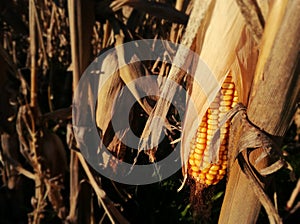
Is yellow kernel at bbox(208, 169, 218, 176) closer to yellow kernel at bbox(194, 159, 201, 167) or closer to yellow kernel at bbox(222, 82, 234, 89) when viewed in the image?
yellow kernel at bbox(194, 159, 201, 167)

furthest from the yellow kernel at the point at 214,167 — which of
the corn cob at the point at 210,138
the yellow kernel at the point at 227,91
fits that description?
the yellow kernel at the point at 227,91

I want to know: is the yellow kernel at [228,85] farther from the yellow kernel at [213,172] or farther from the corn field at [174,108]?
the yellow kernel at [213,172]

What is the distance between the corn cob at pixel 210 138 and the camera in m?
0.61

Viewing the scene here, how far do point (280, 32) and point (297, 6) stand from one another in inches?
1.3

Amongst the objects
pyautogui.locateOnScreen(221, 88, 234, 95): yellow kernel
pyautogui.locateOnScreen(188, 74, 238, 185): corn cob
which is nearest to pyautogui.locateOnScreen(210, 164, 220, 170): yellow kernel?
pyautogui.locateOnScreen(188, 74, 238, 185): corn cob

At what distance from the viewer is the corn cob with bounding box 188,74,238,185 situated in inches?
24.0

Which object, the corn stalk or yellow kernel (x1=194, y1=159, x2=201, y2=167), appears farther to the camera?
yellow kernel (x1=194, y1=159, x2=201, y2=167)

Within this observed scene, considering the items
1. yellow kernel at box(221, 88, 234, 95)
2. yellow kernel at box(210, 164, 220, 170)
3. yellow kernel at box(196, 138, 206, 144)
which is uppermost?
yellow kernel at box(221, 88, 234, 95)

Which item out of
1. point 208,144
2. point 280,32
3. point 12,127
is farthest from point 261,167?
point 12,127

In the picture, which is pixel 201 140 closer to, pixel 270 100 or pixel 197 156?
pixel 197 156

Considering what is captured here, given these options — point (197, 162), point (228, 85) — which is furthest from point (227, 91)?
point (197, 162)

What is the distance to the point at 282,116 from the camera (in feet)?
1.74

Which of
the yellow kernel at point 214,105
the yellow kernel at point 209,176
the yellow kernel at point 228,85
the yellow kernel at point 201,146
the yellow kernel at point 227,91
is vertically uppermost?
the yellow kernel at point 228,85

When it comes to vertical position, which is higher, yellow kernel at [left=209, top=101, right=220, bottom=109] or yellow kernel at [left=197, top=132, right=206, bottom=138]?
yellow kernel at [left=209, top=101, right=220, bottom=109]
